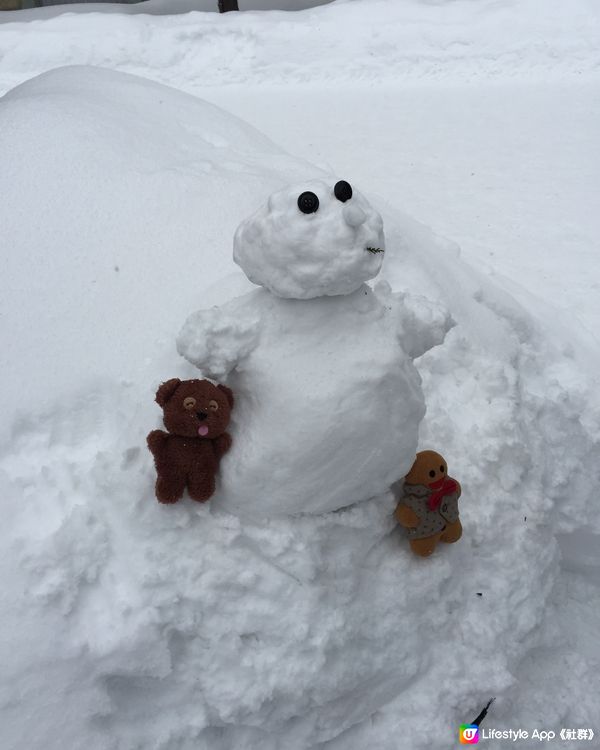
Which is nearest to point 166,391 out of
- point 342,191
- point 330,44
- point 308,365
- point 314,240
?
point 308,365

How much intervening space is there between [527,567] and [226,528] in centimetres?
91

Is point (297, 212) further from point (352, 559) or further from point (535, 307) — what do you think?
point (535, 307)

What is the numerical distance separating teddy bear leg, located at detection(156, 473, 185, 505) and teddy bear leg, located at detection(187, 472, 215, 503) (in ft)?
0.08

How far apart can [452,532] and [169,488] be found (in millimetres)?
765

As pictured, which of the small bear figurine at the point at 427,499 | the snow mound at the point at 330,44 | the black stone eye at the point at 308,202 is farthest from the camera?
the snow mound at the point at 330,44

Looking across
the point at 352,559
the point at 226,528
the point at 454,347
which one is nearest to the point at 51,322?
the point at 226,528

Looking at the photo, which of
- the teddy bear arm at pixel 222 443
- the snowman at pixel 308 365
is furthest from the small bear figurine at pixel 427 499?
the teddy bear arm at pixel 222 443

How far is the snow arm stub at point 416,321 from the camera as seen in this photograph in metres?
1.67

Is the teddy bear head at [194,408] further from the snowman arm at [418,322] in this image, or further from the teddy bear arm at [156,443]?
the snowman arm at [418,322]

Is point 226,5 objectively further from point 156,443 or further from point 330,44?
point 156,443

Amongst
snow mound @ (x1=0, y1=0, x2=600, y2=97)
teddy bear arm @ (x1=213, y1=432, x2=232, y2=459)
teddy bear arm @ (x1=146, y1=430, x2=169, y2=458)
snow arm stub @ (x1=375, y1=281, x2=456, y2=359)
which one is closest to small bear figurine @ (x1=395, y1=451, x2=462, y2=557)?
snow arm stub @ (x1=375, y1=281, x2=456, y2=359)

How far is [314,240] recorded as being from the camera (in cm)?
143

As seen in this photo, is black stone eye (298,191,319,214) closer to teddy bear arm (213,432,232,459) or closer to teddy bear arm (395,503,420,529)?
teddy bear arm (213,432,232,459)

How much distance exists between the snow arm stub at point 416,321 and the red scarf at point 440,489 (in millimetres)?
337
